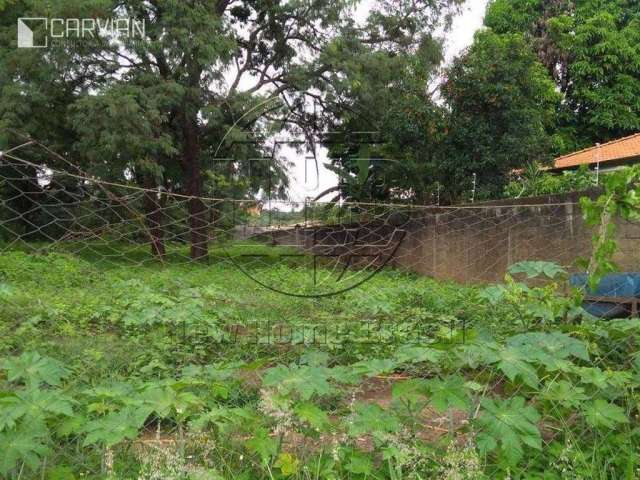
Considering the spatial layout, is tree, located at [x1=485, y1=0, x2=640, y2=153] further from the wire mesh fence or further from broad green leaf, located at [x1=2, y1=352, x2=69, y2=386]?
broad green leaf, located at [x1=2, y1=352, x2=69, y2=386]

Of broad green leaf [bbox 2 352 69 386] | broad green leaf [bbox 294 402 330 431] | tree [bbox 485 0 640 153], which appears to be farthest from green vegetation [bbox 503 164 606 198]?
tree [bbox 485 0 640 153]

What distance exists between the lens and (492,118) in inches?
283

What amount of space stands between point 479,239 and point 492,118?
2189 millimetres

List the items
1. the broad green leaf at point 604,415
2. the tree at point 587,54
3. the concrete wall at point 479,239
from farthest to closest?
the tree at point 587,54 → the concrete wall at point 479,239 → the broad green leaf at point 604,415

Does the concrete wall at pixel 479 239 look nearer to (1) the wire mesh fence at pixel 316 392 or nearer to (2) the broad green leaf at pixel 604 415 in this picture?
(1) the wire mesh fence at pixel 316 392

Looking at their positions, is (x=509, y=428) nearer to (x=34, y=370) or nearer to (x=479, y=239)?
(x=34, y=370)

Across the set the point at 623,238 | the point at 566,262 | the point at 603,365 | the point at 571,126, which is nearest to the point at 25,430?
the point at 603,365

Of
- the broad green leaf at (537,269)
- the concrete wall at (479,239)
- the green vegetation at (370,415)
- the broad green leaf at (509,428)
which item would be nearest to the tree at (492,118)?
the concrete wall at (479,239)

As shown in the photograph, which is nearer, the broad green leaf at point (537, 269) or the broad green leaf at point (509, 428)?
the broad green leaf at point (509, 428)

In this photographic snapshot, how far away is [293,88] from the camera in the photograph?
9.26 m

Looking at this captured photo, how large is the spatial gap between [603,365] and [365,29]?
8.46m

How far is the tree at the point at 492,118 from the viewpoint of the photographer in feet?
23.0

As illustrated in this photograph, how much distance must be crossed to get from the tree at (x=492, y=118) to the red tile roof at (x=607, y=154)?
206 centimetres

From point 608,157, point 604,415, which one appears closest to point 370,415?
point 604,415
